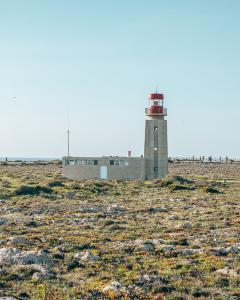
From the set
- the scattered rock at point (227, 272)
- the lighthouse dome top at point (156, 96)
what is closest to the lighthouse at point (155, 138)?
the lighthouse dome top at point (156, 96)

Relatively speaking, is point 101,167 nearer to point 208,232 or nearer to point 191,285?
point 208,232

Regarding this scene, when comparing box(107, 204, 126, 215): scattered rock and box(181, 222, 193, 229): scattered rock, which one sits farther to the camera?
box(107, 204, 126, 215): scattered rock

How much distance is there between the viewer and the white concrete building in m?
57.5

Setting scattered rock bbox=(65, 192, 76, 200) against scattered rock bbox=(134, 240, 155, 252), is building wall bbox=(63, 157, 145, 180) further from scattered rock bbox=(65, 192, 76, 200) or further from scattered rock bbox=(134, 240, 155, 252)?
scattered rock bbox=(134, 240, 155, 252)

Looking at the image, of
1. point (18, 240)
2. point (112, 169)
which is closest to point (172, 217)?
point (18, 240)

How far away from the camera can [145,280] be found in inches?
545

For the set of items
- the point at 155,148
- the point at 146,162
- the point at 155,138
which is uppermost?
the point at 155,138

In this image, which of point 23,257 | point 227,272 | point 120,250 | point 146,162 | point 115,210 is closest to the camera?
point 227,272

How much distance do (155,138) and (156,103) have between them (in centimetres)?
389

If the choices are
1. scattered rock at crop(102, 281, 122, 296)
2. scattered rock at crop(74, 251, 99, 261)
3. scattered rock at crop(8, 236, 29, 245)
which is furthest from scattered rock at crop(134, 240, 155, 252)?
scattered rock at crop(102, 281, 122, 296)

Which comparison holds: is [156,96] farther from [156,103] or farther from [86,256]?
[86,256]

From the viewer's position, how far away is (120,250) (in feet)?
58.0

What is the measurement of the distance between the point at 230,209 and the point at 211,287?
17.1 meters

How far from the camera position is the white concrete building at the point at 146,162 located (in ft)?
189
